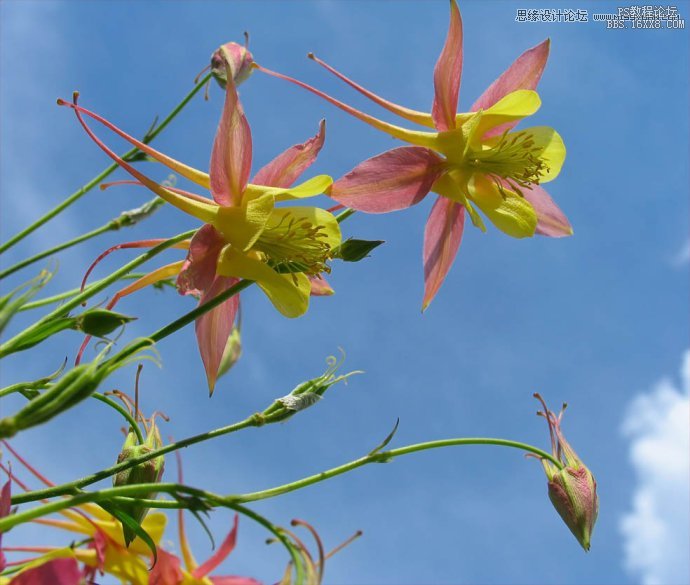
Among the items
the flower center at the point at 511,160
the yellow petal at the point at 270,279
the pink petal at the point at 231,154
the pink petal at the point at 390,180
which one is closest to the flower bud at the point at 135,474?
the yellow petal at the point at 270,279

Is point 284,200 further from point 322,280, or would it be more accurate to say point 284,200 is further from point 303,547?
point 303,547

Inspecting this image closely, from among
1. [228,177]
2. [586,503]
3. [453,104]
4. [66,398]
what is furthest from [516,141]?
[66,398]

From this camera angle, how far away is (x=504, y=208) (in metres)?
2.40

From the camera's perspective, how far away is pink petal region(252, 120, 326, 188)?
6.60ft

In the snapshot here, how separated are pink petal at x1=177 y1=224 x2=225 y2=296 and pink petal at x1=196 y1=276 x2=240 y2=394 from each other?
5 cm

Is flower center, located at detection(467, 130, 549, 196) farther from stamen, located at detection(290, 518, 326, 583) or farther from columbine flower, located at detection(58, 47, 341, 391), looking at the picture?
stamen, located at detection(290, 518, 326, 583)

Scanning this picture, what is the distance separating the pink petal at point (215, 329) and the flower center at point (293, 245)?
126 mm

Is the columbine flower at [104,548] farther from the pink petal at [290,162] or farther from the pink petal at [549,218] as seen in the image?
the pink petal at [549,218]

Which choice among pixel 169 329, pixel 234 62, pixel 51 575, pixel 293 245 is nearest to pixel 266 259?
pixel 293 245

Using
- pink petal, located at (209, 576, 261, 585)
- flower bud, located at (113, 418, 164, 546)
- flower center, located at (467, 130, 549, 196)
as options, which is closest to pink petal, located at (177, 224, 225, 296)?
flower bud, located at (113, 418, 164, 546)

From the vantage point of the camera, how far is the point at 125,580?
2336 mm

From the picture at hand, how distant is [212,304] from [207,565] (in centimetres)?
132

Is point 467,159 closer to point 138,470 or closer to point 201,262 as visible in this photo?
point 201,262

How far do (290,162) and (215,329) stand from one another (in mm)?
500
